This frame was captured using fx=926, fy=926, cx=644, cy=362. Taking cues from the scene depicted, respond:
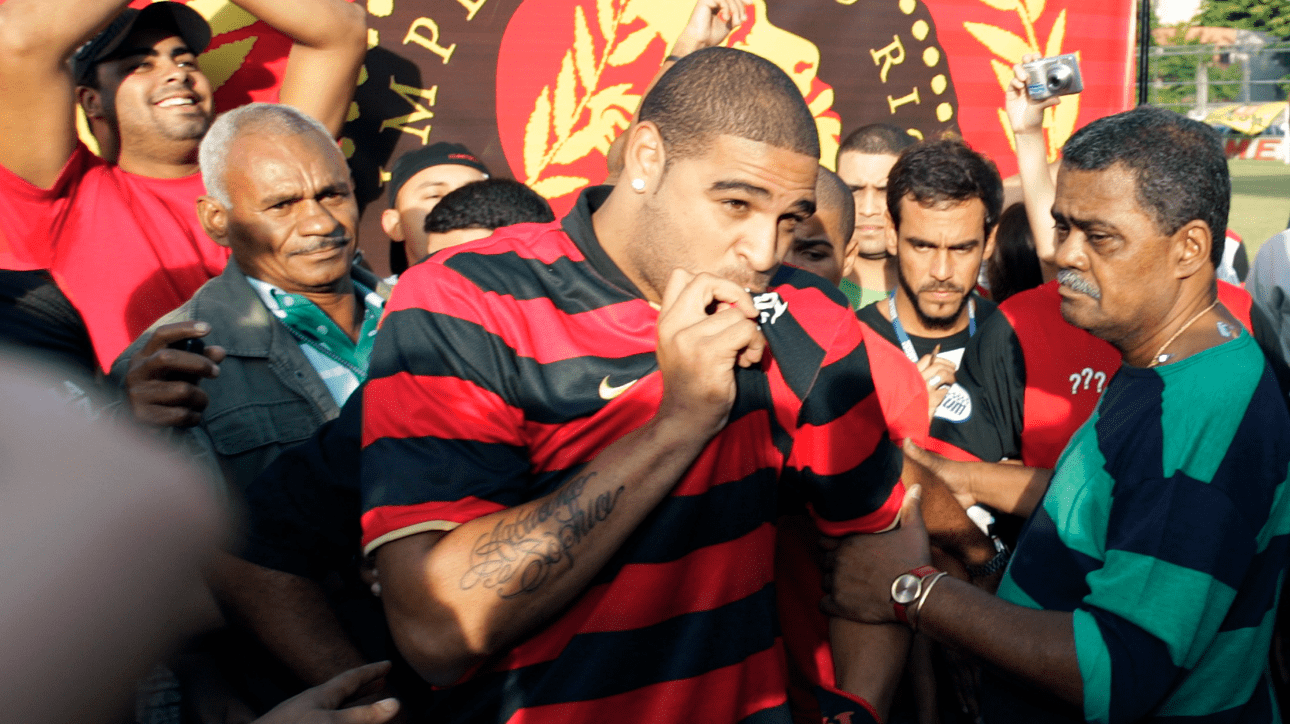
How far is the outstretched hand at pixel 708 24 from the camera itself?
313 centimetres

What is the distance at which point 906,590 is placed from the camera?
5.60ft

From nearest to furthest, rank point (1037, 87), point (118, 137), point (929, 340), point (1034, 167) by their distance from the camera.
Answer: point (118, 137) < point (929, 340) < point (1034, 167) < point (1037, 87)

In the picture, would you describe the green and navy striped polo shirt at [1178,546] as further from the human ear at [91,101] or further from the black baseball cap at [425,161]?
the human ear at [91,101]

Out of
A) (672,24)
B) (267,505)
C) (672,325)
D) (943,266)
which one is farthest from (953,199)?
Answer: (267,505)

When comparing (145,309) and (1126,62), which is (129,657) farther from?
(1126,62)

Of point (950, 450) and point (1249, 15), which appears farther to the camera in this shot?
point (1249, 15)

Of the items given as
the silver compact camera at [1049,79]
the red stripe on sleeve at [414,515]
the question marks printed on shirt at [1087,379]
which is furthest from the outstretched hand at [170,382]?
the silver compact camera at [1049,79]

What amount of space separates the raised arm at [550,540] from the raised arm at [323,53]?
2448 millimetres

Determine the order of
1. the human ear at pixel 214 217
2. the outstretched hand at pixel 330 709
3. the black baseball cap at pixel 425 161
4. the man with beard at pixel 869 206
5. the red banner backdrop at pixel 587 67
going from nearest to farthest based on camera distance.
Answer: the outstretched hand at pixel 330 709 → the human ear at pixel 214 217 → the black baseball cap at pixel 425 161 → the red banner backdrop at pixel 587 67 → the man with beard at pixel 869 206

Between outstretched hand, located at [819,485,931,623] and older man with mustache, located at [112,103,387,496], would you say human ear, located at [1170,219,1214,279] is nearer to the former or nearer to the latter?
outstretched hand, located at [819,485,931,623]

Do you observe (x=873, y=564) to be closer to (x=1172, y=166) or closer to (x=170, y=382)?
(x=1172, y=166)

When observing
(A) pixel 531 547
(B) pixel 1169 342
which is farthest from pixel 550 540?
(B) pixel 1169 342

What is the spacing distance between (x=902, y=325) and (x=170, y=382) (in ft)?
7.51

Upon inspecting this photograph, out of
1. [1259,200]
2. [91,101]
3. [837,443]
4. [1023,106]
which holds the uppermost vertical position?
[91,101]
